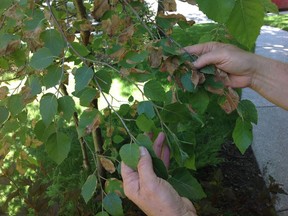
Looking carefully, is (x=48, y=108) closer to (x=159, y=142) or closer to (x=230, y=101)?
(x=159, y=142)

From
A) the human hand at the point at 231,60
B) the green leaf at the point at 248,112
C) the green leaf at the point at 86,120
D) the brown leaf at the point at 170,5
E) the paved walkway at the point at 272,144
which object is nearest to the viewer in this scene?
the green leaf at the point at 86,120

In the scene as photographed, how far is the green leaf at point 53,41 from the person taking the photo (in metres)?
1.14

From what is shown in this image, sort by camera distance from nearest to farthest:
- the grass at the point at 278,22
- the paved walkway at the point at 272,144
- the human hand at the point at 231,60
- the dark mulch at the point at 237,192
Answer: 1. the human hand at the point at 231,60
2. the dark mulch at the point at 237,192
3. the paved walkway at the point at 272,144
4. the grass at the point at 278,22

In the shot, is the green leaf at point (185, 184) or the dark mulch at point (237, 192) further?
the dark mulch at point (237, 192)

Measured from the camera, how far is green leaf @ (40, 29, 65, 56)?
114cm

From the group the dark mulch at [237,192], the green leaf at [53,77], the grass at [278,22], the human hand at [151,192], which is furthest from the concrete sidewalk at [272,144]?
the grass at [278,22]

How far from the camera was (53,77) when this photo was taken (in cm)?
113

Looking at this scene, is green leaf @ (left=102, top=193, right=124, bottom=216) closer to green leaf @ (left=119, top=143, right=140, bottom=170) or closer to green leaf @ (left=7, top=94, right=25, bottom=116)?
green leaf @ (left=119, top=143, right=140, bottom=170)

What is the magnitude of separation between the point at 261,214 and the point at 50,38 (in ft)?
7.27

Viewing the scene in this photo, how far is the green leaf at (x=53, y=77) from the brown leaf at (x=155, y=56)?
0.29 meters

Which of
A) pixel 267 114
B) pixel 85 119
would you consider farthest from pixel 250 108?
pixel 267 114

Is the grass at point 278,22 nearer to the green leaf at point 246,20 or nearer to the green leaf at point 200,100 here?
the green leaf at point 200,100

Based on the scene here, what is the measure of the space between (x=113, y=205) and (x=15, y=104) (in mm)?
488

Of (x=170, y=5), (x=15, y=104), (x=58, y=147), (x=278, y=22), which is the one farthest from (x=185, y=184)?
(x=278, y=22)
